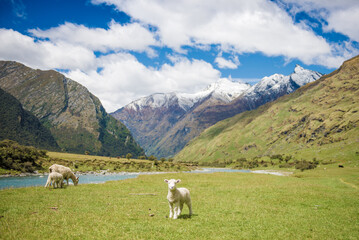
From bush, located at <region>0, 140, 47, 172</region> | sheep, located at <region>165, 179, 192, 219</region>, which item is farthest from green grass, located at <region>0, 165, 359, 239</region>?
bush, located at <region>0, 140, 47, 172</region>

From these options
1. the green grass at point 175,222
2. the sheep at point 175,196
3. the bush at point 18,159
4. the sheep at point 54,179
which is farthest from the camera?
the bush at point 18,159

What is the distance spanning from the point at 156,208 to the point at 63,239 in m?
10.3

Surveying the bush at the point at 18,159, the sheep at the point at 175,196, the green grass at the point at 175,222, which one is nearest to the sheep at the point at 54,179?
the green grass at the point at 175,222

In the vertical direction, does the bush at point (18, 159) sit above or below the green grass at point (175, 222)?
below

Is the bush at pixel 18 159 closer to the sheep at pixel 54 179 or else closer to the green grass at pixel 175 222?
the sheep at pixel 54 179

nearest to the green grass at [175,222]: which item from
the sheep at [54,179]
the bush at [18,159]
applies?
the sheep at [54,179]

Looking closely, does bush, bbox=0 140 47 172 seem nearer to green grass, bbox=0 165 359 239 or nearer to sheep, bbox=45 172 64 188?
sheep, bbox=45 172 64 188

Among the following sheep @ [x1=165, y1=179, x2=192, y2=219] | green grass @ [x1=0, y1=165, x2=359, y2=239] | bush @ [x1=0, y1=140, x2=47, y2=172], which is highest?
sheep @ [x1=165, y1=179, x2=192, y2=219]

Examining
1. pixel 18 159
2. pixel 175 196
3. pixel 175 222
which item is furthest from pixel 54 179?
pixel 18 159

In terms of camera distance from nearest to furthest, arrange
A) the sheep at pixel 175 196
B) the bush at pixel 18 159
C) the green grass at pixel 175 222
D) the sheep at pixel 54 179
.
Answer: the green grass at pixel 175 222
the sheep at pixel 175 196
the sheep at pixel 54 179
the bush at pixel 18 159

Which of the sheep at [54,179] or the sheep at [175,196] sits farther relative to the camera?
the sheep at [54,179]

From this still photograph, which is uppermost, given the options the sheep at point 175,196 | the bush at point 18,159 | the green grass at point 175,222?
the sheep at point 175,196

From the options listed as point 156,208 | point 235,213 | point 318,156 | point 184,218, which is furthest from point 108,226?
point 318,156

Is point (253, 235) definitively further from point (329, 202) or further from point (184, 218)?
point (329, 202)
